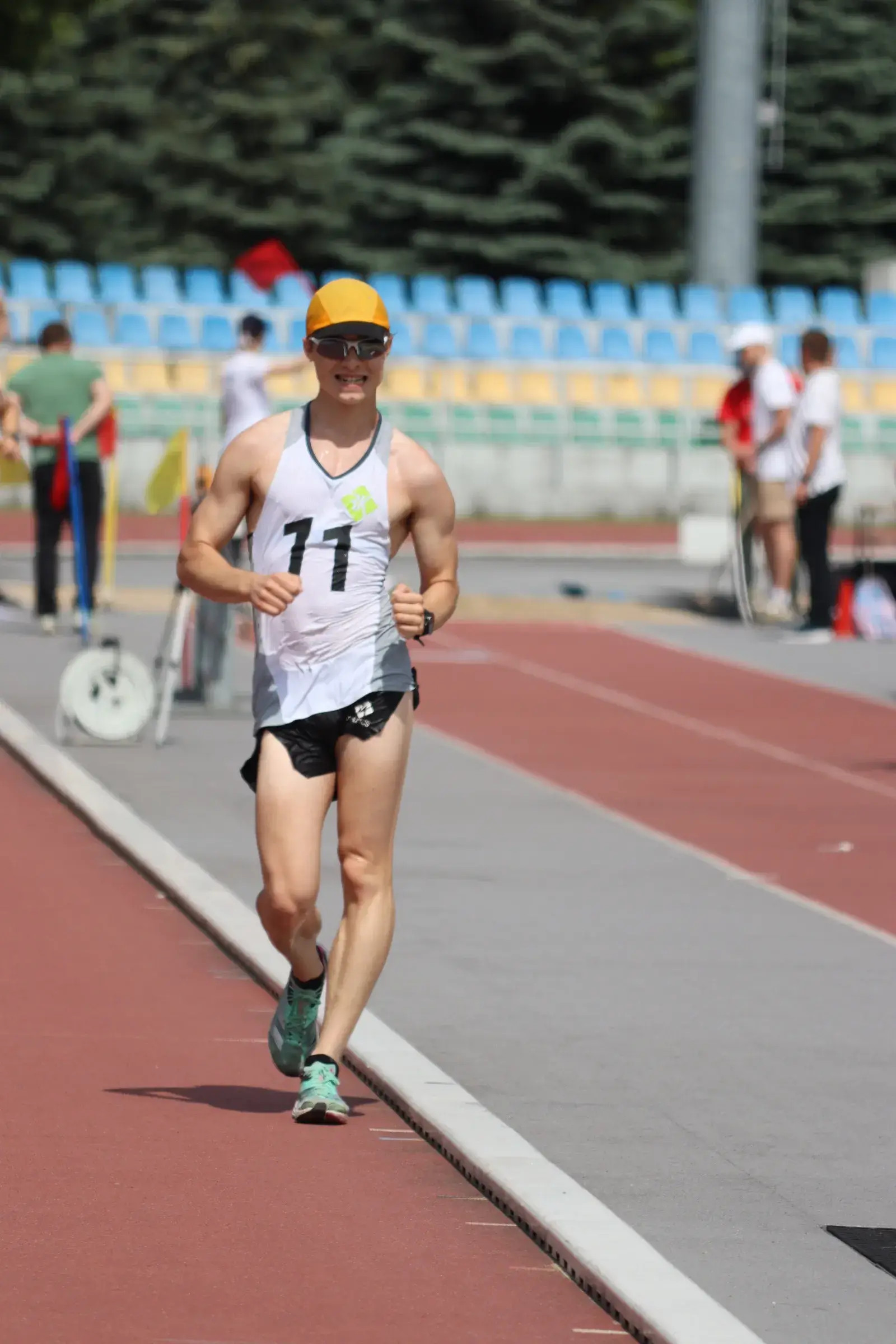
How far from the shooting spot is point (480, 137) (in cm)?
Result: 4659

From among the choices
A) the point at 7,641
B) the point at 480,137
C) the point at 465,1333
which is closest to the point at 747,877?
the point at 465,1333

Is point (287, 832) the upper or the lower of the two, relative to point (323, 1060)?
upper

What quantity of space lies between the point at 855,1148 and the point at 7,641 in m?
12.4

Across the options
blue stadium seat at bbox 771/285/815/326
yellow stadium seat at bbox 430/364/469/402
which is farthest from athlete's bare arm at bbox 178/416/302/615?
blue stadium seat at bbox 771/285/815/326

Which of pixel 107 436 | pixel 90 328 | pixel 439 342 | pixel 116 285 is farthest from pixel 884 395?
pixel 107 436

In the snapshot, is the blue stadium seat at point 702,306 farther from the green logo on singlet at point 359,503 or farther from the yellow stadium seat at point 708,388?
the green logo on singlet at point 359,503

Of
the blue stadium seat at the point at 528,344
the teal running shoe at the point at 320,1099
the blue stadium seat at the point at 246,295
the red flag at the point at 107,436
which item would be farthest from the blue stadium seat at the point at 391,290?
the teal running shoe at the point at 320,1099

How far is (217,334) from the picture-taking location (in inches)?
1420

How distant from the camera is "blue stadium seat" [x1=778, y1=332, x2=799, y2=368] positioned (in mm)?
36969

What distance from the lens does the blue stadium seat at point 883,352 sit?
37969 mm

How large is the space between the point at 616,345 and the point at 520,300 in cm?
208

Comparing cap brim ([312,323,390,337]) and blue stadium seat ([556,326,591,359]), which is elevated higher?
cap brim ([312,323,390,337])

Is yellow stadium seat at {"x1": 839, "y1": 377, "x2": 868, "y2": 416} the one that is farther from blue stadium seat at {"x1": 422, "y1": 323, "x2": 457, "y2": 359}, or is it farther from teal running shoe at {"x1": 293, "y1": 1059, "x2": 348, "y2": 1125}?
teal running shoe at {"x1": 293, "y1": 1059, "x2": 348, "y2": 1125}

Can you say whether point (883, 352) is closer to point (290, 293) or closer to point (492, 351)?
point (492, 351)
